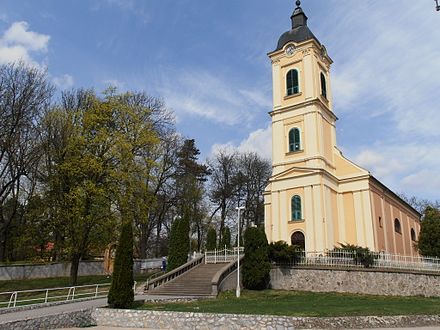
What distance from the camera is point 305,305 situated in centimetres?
1686

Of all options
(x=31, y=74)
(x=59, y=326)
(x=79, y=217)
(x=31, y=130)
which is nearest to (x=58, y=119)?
(x=31, y=130)

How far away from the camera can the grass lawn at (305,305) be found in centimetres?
1422

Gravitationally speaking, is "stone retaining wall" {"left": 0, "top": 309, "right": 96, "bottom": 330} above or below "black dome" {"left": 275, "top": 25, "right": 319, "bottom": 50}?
below

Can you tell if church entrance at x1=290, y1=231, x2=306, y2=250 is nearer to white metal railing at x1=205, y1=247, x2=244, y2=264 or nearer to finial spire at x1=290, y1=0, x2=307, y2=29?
white metal railing at x1=205, y1=247, x2=244, y2=264

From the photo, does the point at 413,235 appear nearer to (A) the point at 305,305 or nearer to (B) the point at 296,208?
(B) the point at 296,208

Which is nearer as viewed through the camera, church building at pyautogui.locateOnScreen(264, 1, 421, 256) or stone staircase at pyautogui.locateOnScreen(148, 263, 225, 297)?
stone staircase at pyautogui.locateOnScreen(148, 263, 225, 297)

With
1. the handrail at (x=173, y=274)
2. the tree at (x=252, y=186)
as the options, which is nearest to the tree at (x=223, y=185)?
the tree at (x=252, y=186)

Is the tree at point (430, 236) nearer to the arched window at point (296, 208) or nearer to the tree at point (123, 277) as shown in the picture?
the arched window at point (296, 208)

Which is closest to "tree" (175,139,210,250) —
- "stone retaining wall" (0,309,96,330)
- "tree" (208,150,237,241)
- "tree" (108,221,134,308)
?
"tree" (208,150,237,241)

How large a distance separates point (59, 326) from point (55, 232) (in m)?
13.9

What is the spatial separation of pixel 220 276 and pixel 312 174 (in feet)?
38.6

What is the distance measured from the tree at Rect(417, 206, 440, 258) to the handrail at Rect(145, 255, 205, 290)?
1715 centimetres

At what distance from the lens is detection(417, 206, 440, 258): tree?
1241 inches

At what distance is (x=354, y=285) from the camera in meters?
23.0
